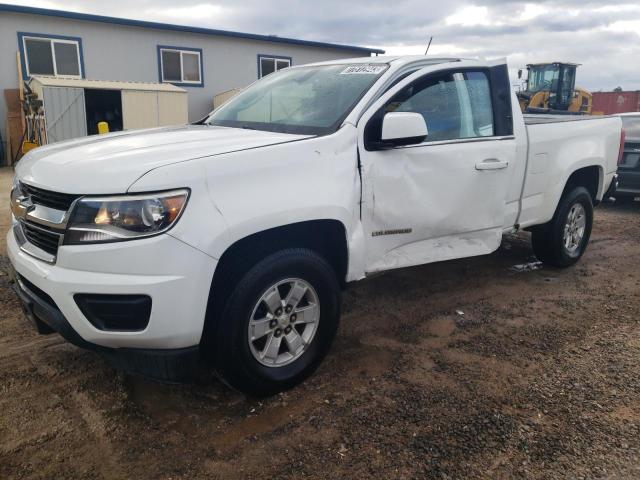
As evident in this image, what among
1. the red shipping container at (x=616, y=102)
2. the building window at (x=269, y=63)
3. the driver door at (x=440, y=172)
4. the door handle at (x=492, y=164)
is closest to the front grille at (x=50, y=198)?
the driver door at (x=440, y=172)

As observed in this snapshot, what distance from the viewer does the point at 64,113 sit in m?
14.4

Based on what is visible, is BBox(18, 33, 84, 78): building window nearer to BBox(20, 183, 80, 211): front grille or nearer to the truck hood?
the truck hood

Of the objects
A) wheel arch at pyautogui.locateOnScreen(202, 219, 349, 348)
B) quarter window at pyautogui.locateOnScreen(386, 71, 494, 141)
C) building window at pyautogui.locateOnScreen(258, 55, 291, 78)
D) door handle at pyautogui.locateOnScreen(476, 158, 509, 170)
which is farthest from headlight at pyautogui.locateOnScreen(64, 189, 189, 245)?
building window at pyautogui.locateOnScreen(258, 55, 291, 78)

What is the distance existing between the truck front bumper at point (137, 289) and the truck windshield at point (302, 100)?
3.96 ft

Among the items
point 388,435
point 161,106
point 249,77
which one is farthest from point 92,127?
point 388,435

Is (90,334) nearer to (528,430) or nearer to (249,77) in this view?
(528,430)

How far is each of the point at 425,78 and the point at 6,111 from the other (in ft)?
51.8

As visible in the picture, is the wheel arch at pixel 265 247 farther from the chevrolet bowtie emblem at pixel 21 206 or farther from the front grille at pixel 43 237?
the chevrolet bowtie emblem at pixel 21 206

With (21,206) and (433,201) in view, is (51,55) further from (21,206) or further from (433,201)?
(433,201)

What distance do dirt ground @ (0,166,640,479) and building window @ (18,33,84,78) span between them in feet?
46.5

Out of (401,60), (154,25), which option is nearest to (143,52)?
(154,25)

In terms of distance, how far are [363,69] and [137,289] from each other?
2.19 meters

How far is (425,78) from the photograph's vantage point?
3.61 m

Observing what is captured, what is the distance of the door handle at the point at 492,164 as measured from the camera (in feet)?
12.5
